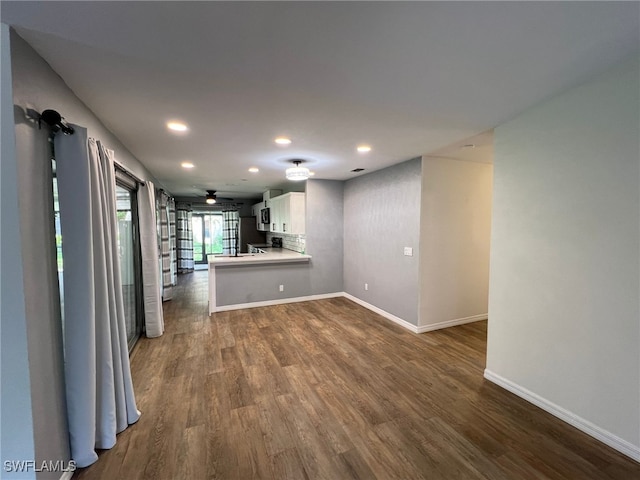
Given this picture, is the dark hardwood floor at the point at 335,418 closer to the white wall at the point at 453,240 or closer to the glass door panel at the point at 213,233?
the white wall at the point at 453,240

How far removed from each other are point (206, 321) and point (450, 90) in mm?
4319

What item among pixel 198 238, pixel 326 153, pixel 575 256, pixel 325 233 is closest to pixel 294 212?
pixel 325 233

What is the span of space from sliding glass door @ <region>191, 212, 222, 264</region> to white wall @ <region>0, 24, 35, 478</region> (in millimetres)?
8552

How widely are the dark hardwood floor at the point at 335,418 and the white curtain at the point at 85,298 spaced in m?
0.28

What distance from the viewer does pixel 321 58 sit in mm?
1509

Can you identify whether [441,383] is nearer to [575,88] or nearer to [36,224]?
[575,88]

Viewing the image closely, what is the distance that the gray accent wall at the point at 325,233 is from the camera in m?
5.30

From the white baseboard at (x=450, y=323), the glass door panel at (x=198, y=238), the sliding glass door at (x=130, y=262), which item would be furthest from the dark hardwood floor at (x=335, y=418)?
the glass door panel at (x=198, y=238)

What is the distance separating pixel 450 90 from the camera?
1.87 meters

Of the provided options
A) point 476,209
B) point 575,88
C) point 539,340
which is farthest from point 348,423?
point 476,209

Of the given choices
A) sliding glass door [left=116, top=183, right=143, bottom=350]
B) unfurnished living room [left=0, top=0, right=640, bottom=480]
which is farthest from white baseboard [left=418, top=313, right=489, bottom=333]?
sliding glass door [left=116, top=183, right=143, bottom=350]

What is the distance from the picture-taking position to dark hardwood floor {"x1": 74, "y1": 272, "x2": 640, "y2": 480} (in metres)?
1.68

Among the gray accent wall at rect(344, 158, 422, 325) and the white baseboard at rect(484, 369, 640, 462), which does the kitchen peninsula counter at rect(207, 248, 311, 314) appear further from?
the white baseboard at rect(484, 369, 640, 462)

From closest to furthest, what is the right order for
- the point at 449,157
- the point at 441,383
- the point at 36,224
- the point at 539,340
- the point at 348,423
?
the point at 36,224
the point at 348,423
the point at 539,340
the point at 441,383
the point at 449,157
